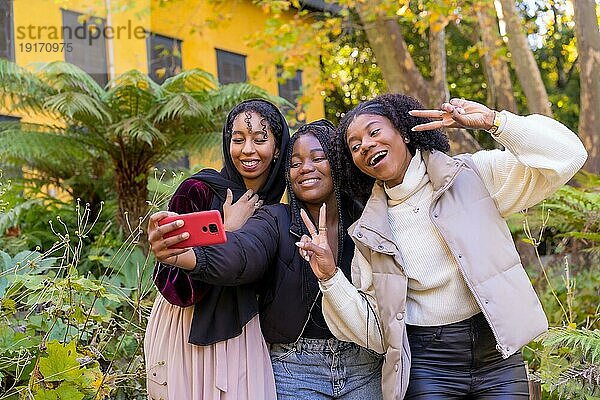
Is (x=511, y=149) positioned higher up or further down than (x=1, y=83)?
further down

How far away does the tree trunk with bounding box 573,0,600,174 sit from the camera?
7.55 meters

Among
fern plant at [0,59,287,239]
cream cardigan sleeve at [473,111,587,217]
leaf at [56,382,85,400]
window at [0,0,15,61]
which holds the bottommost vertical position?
leaf at [56,382,85,400]

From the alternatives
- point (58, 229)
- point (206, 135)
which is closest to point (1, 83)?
point (58, 229)

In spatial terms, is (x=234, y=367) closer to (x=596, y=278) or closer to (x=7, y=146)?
(x=596, y=278)

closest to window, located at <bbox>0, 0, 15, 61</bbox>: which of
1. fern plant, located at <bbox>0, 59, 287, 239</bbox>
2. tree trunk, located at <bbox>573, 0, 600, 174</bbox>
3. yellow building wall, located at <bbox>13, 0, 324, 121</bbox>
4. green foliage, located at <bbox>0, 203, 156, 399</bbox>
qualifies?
yellow building wall, located at <bbox>13, 0, 324, 121</bbox>

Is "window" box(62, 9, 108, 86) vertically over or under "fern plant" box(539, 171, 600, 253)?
over

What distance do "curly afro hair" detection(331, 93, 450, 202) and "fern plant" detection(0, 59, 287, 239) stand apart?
344cm

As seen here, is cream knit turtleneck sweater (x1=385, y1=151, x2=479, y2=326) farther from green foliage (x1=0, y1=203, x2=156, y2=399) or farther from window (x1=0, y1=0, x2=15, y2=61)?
window (x1=0, y1=0, x2=15, y2=61)

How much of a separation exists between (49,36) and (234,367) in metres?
9.05

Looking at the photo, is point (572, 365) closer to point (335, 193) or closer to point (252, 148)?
point (335, 193)

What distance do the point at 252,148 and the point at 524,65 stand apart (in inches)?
241

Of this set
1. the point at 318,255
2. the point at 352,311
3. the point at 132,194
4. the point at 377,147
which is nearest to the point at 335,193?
the point at 377,147

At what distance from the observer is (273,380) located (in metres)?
2.84

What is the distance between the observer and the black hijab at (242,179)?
3008 millimetres
